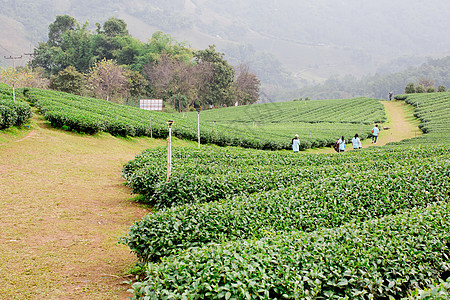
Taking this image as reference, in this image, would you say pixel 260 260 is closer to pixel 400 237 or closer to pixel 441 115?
pixel 400 237

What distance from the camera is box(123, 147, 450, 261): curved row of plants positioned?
211 inches

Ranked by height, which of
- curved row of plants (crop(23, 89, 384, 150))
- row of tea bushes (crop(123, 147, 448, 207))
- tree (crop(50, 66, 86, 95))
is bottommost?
row of tea bushes (crop(123, 147, 448, 207))

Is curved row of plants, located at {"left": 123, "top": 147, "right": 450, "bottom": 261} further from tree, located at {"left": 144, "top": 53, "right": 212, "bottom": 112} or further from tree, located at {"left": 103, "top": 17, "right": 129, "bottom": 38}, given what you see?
tree, located at {"left": 103, "top": 17, "right": 129, "bottom": 38}

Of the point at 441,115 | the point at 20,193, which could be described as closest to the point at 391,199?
the point at 20,193

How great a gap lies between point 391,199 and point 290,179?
7.97ft

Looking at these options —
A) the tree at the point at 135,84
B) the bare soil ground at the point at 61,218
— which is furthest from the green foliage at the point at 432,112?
the tree at the point at 135,84

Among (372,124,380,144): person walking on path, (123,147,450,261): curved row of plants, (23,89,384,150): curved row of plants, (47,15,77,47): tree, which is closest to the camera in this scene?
(123,147,450,261): curved row of plants

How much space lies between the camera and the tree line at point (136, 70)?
4966cm

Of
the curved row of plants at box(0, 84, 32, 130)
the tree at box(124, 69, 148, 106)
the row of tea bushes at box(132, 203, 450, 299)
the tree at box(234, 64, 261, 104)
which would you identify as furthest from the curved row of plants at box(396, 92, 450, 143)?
the tree at box(124, 69, 148, 106)

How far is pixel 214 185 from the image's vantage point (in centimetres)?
809

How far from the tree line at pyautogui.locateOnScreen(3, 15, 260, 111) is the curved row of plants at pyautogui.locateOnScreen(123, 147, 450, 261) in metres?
43.3

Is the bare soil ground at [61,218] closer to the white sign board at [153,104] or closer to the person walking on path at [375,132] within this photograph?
the person walking on path at [375,132]

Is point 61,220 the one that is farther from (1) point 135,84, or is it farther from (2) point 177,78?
(2) point 177,78

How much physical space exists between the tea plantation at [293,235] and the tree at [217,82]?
2195 inches
